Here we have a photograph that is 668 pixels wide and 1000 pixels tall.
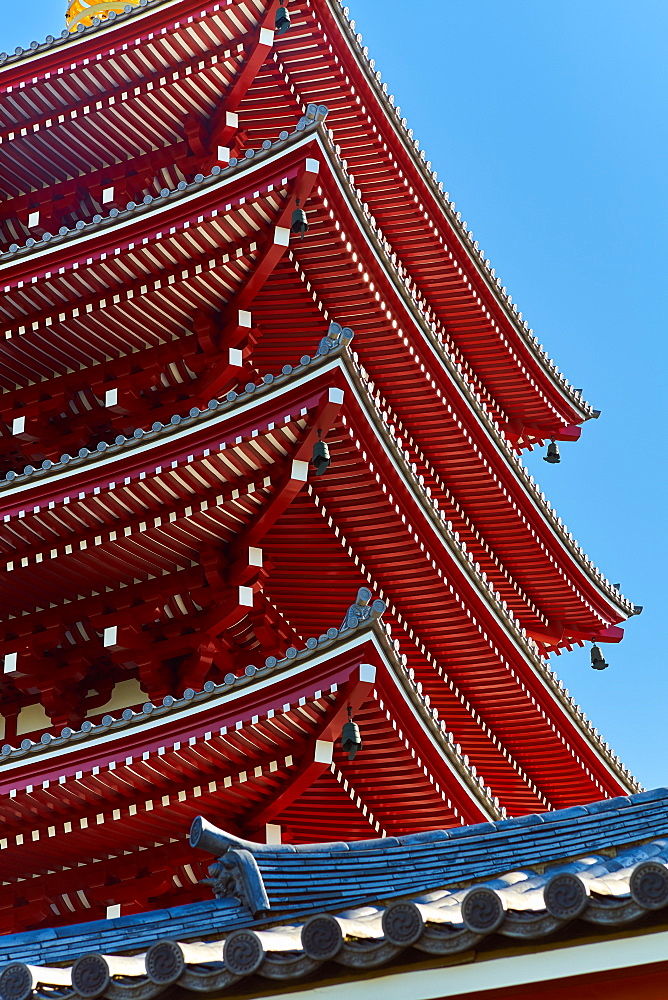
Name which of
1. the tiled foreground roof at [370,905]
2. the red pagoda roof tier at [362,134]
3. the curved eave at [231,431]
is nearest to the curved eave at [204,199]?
the red pagoda roof tier at [362,134]

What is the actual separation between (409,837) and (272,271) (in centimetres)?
691

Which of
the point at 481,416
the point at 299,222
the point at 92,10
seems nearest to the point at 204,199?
the point at 299,222

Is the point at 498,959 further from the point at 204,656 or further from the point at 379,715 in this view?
the point at 204,656

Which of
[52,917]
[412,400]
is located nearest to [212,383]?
[412,400]

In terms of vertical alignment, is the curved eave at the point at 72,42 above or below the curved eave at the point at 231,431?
above

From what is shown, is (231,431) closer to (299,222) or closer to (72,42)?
(299,222)

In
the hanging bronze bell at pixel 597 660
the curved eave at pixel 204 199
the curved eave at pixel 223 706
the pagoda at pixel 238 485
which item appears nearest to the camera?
the curved eave at pixel 223 706

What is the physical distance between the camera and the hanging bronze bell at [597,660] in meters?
17.1

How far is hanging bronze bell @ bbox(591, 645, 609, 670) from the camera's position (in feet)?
56.1

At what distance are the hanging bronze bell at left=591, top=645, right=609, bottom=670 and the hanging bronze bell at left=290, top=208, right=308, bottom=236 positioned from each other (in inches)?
294

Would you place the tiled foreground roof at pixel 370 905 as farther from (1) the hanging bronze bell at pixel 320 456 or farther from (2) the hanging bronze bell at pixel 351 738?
(1) the hanging bronze bell at pixel 320 456

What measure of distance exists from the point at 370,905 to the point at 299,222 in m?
7.86

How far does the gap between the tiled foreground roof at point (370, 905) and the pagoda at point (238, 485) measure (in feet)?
10.1

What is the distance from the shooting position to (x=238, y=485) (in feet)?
38.5
